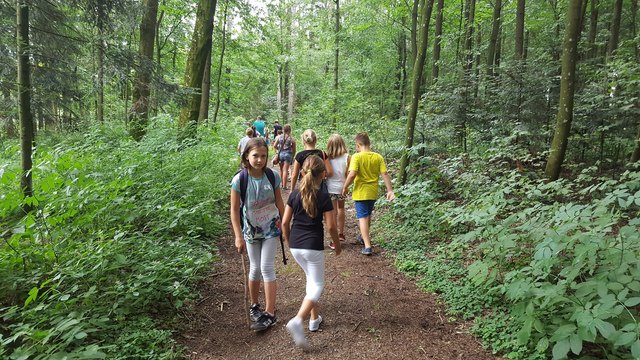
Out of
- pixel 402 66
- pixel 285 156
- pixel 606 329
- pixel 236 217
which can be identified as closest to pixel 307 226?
pixel 236 217

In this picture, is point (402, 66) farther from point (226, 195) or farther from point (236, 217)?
point (236, 217)

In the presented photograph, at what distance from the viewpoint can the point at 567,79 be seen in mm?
5996

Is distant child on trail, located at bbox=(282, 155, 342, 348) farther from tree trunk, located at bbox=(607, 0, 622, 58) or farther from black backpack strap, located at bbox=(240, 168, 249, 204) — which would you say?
tree trunk, located at bbox=(607, 0, 622, 58)

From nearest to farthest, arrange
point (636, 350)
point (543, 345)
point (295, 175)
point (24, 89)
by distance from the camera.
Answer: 1. point (636, 350)
2. point (543, 345)
3. point (24, 89)
4. point (295, 175)

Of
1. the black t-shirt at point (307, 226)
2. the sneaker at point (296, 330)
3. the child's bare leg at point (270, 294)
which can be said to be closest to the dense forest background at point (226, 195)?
the child's bare leg at point (270, 294)

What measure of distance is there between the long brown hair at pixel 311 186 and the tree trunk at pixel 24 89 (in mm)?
3940

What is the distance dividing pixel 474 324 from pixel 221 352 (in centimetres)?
265

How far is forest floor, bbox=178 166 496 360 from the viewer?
11.1ft

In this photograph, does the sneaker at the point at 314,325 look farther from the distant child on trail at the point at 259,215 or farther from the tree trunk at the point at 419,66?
the tree trunk at the point at 419,66

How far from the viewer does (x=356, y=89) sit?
21250mm

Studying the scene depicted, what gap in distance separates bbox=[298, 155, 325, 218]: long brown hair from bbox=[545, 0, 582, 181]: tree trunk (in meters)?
5.17

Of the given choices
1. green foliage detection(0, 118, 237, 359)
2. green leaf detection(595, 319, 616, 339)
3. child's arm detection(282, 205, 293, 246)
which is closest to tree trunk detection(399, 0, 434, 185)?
green foliage detection(0, 118, 237, 359)

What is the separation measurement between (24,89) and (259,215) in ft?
13.0

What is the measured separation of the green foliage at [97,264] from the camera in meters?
3.02
